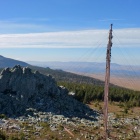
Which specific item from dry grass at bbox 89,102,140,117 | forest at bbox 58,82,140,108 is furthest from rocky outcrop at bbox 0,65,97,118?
forest at bbox 58,82,140,108

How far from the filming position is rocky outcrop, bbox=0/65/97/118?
6493 centimetres

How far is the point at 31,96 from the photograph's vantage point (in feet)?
236

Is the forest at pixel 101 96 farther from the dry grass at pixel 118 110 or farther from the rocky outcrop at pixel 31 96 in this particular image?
the rocky outcrop at pixel 31 96

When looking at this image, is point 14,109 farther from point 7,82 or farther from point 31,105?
point 7,82

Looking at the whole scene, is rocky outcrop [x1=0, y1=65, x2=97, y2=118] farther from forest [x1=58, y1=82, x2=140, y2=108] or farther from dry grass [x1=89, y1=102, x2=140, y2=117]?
forest [x1=58, y1=82, x2=140, y2=108]

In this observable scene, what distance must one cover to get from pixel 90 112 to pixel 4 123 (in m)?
24.9

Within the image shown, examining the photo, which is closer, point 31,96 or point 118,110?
point 31,96

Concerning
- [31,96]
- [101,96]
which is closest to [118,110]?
[101,96]

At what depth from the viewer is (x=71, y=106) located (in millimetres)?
74000

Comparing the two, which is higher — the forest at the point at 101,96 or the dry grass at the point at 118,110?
the forest at the point at 101,96

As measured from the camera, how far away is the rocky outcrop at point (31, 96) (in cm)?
6493

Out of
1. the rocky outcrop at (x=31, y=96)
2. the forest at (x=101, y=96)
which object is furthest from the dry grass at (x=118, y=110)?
the rocky outcrop at (x=31, y=96)

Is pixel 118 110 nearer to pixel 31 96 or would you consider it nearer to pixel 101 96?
pixel 101 96

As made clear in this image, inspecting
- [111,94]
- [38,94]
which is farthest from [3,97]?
[111,94]
